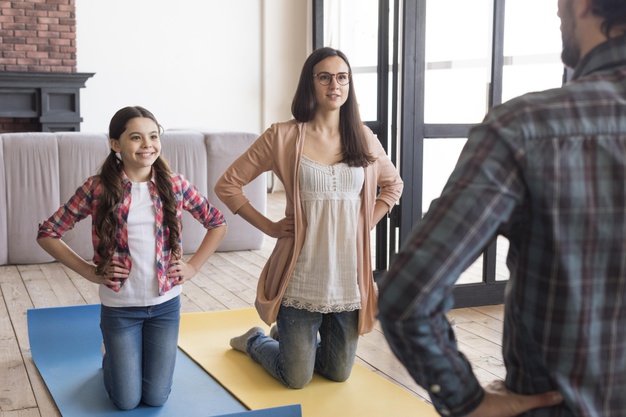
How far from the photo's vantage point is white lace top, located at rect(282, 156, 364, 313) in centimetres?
289

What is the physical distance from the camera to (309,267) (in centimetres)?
291

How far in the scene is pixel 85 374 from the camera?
3.14 meters

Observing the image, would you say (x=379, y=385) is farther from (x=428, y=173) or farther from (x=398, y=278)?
(x=398, y=278)

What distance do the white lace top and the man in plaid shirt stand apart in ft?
6.39

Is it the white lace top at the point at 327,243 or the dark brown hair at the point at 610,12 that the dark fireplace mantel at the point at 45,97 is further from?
the dark brown hair at the point at 610,12

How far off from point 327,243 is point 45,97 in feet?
20.8

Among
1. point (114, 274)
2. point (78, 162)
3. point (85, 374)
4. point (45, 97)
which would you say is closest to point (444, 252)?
point (114, 274)

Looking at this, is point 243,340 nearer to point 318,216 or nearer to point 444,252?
point 318,216

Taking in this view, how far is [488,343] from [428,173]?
40.0 inches

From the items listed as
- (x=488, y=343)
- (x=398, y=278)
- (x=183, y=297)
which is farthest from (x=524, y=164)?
(x=183, y=297)

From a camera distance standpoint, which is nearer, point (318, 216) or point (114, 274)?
point (114, 274)

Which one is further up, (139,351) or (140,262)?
(140,262)

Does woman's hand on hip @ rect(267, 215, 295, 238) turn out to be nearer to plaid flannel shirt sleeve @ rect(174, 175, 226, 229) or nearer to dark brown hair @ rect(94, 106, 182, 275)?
plaid flannel shirt sleeve @ rect(174, 175, 226, 229)

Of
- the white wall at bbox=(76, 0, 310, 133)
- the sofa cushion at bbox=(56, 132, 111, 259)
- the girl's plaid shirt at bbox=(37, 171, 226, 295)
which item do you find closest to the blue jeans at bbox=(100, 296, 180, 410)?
the girl's plaid shirt at bbox=(37, 171, 226, 295)
